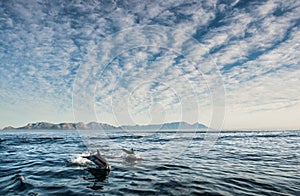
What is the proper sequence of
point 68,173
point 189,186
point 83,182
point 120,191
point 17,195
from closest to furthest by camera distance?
point 17,195
point 120,191
point 189,186
point 83,182
point 68,173

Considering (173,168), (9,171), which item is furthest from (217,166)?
(9,171)

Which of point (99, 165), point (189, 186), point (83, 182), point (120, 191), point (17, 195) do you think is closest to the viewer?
point (17, 195)

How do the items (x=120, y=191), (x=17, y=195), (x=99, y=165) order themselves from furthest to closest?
(x=99, y=165)
(x=120, y=191)
(x=17, y=195)

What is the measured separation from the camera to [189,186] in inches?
433

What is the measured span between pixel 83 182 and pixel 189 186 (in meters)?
5.94

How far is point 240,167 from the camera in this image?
15.9 m

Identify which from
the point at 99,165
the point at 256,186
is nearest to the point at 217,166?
the point at 256,186

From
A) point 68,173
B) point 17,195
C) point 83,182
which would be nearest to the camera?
point 17,195

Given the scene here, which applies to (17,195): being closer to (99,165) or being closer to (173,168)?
(99,165)

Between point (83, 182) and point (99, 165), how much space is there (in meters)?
3.44

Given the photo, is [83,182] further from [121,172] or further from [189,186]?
[189,186]

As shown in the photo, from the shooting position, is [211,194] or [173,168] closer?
[211,194]

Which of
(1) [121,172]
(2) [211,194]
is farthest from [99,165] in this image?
(2) [211,194]

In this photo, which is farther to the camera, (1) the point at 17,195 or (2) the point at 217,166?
(2) the point at 217,166
